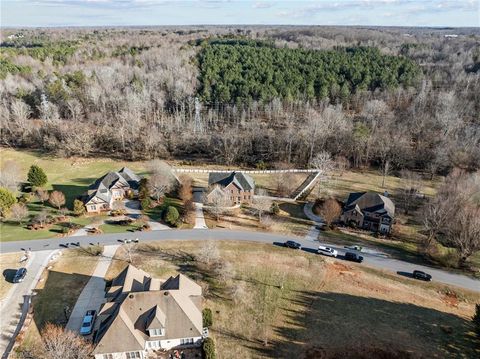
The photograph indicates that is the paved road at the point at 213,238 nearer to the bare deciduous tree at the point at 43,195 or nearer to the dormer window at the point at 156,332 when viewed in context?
the bare deciduous tree at the point at 43,195

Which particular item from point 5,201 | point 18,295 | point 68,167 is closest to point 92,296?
point 18,295

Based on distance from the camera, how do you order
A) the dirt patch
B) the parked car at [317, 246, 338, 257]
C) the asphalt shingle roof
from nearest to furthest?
1. the dirt patch
2. the parked car at [317, 246, 338, 257]
3. the asphalt shingle roof

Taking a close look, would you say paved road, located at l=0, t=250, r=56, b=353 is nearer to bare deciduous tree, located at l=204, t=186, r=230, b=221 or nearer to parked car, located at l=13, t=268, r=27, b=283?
parked car, located at l=13, t=268, r=27, b=283

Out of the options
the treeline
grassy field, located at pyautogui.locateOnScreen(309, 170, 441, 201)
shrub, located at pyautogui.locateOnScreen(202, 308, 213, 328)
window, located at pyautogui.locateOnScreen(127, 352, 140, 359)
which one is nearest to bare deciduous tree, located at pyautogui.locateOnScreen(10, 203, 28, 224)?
window, located at pyautogui.locateOnScreen(127, 352, 140, 359)

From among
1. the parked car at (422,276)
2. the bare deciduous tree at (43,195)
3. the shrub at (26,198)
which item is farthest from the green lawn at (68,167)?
the parked car at (422,276)

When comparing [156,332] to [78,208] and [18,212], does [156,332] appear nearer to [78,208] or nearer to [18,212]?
[78,208]

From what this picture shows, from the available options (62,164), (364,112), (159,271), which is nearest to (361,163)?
(364,112)

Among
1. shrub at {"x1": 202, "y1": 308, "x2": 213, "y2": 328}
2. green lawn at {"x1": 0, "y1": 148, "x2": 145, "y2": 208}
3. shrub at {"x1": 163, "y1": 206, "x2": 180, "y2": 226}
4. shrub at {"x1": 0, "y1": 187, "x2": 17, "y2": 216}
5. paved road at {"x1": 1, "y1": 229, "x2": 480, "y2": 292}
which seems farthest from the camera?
green lawn at {"x1": 0, "y1": 148, "x2": 145, "y2": 208}
